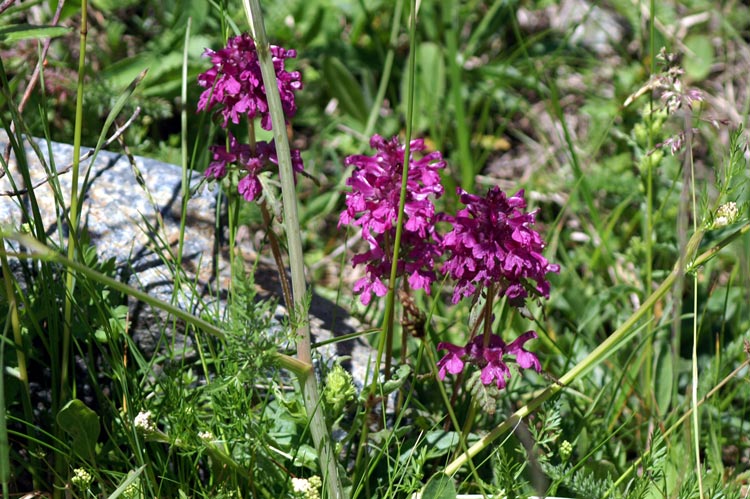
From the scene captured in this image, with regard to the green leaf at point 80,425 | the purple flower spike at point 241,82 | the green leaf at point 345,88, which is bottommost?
the green leaf at point 80,425

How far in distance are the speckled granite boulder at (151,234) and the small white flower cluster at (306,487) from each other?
518mm

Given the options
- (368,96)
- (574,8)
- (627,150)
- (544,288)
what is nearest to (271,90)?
(544,288)

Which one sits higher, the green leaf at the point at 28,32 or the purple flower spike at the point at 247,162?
the green leaf at the point at 28,32

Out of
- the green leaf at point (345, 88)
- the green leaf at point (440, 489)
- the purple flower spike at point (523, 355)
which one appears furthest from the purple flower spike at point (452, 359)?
the green leaf at point (345, 88)

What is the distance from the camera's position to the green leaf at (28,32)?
1.76 metres

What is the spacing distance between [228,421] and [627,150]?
241cm

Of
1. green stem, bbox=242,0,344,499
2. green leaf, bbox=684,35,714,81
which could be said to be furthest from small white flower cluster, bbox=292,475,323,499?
green leaf, bbox=684,35,714,81

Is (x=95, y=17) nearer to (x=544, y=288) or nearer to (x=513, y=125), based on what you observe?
(x=513, y=125)

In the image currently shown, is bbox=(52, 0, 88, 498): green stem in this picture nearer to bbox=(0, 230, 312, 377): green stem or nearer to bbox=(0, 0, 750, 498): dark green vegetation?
bbox=(0, 0, 750, 498): dark green vegetation

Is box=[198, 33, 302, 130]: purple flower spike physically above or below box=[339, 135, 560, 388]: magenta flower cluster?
above

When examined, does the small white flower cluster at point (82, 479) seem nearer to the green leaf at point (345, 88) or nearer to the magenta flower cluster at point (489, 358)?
the magenta flower cluster at point (489, 358)

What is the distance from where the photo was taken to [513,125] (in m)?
4.19

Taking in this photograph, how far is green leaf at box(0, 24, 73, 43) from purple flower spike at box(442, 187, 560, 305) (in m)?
0.94

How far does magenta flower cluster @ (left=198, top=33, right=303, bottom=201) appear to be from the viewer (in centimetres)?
196
